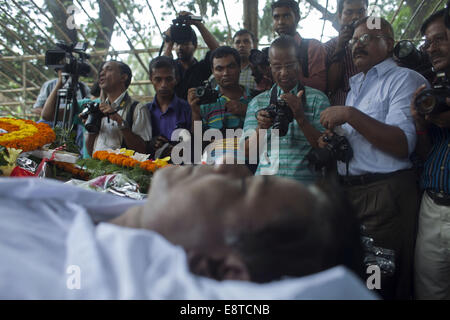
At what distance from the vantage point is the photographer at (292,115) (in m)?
2.81

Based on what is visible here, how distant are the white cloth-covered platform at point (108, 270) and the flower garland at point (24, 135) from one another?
5.01 ft

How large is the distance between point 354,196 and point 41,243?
212 centimetres

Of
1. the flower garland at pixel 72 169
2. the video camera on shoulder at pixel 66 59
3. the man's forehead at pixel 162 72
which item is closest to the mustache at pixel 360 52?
the man's forehead at pixel 162 72

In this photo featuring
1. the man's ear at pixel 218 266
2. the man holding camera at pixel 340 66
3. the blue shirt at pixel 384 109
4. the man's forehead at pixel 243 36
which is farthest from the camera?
the man's forehead at pixel 243 36

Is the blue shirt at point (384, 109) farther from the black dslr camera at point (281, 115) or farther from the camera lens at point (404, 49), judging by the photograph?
the black dslr camera at point (281, 115)

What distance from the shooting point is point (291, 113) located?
279cm

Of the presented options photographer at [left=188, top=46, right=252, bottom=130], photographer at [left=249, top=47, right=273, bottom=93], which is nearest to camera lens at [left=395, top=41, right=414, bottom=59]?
photographer at [left=249, top=47, right=273, bottom=93]

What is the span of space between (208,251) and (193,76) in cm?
384

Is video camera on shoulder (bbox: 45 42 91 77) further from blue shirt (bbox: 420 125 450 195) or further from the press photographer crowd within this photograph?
blue shirt (bbox: 420 125 450 195)

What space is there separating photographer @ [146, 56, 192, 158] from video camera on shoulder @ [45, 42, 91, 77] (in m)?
0.76

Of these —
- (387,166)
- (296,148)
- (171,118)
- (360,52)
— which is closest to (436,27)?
(360,52)
